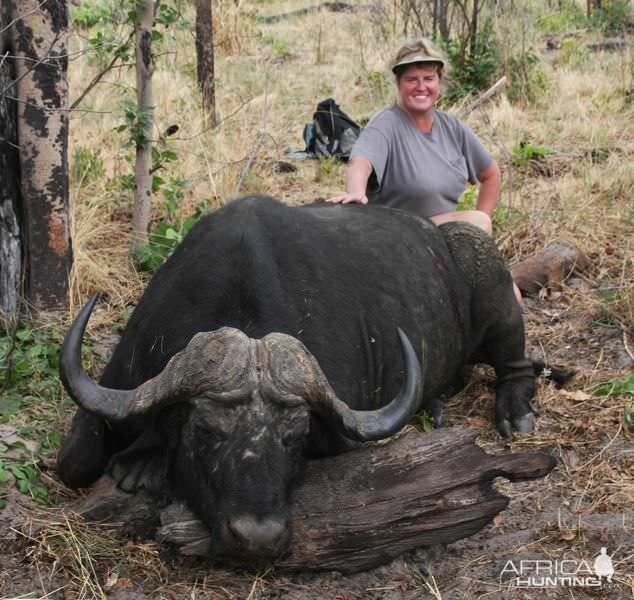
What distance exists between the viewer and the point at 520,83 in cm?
1125

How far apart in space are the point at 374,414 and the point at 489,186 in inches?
133

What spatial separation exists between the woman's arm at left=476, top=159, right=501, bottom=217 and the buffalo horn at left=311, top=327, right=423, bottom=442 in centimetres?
319

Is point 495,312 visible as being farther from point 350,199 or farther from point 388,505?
point 388,505

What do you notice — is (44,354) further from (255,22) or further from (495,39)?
(255,22)

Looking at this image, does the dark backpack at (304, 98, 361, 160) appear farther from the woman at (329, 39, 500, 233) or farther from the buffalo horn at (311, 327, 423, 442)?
the buffalo horn at (311, 327, 423, 442)

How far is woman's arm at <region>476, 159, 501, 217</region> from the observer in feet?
21.2

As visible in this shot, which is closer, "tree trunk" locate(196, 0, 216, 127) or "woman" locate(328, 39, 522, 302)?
"woman" locate(328, 39, 522, 302)

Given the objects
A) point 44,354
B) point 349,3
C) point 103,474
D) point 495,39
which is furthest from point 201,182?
point 349,3

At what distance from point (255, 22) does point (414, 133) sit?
338 inches

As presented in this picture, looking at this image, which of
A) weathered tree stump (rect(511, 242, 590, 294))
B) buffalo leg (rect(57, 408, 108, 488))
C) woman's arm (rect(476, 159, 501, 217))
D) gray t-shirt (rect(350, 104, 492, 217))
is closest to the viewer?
buffalo leg (rect(57, 408, 108, 488))

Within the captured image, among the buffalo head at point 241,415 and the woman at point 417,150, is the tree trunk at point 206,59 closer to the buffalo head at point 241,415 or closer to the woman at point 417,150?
the woman at point 417,150

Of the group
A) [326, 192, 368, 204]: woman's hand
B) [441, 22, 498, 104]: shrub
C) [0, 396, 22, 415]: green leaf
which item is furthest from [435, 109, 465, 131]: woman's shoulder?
[441, 22, 498, 104]: shrub

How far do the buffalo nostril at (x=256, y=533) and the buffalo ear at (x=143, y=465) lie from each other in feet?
2.27

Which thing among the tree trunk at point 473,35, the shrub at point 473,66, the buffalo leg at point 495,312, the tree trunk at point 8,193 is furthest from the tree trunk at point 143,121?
the tree trunk at point 473,35
